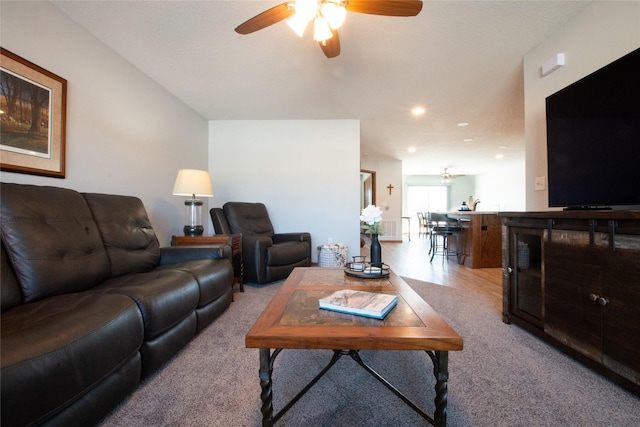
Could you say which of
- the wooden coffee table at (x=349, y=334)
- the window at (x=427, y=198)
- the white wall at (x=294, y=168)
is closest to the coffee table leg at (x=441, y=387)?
the wooden coffee table at (x=349, y=334)

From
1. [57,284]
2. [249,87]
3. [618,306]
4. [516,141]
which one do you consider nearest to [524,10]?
[618,306]

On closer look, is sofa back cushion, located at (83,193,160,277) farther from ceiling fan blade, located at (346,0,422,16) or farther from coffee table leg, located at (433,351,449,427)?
ceiling fan blade, located at (346,0,422,16)

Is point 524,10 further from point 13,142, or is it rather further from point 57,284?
point 13,142

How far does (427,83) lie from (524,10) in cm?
109

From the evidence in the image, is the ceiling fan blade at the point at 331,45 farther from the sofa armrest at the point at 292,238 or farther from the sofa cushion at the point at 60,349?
the sofa armrest at the point at 292,238

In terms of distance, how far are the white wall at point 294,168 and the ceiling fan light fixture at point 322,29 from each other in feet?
7.88

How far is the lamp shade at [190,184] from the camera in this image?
259 cm

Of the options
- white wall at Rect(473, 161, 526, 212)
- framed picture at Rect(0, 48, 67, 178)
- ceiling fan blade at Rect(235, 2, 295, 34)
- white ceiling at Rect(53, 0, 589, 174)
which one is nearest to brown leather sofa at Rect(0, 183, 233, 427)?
framed picture at Rect(0, 48, 67, 178)

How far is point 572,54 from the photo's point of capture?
6.28ft

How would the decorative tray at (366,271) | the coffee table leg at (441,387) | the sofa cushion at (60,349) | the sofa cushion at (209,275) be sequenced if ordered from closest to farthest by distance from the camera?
the sofa cushion at (60,349), the coffee table leg at (441,387), the decorative tray at (366,271), the sofa cushion at (209,275)

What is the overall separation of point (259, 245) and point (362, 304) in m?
2.02

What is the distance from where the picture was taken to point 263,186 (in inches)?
159

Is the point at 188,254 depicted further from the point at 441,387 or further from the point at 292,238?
the point at 441,387

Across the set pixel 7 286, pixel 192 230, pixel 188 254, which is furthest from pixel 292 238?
pixel 7 286
